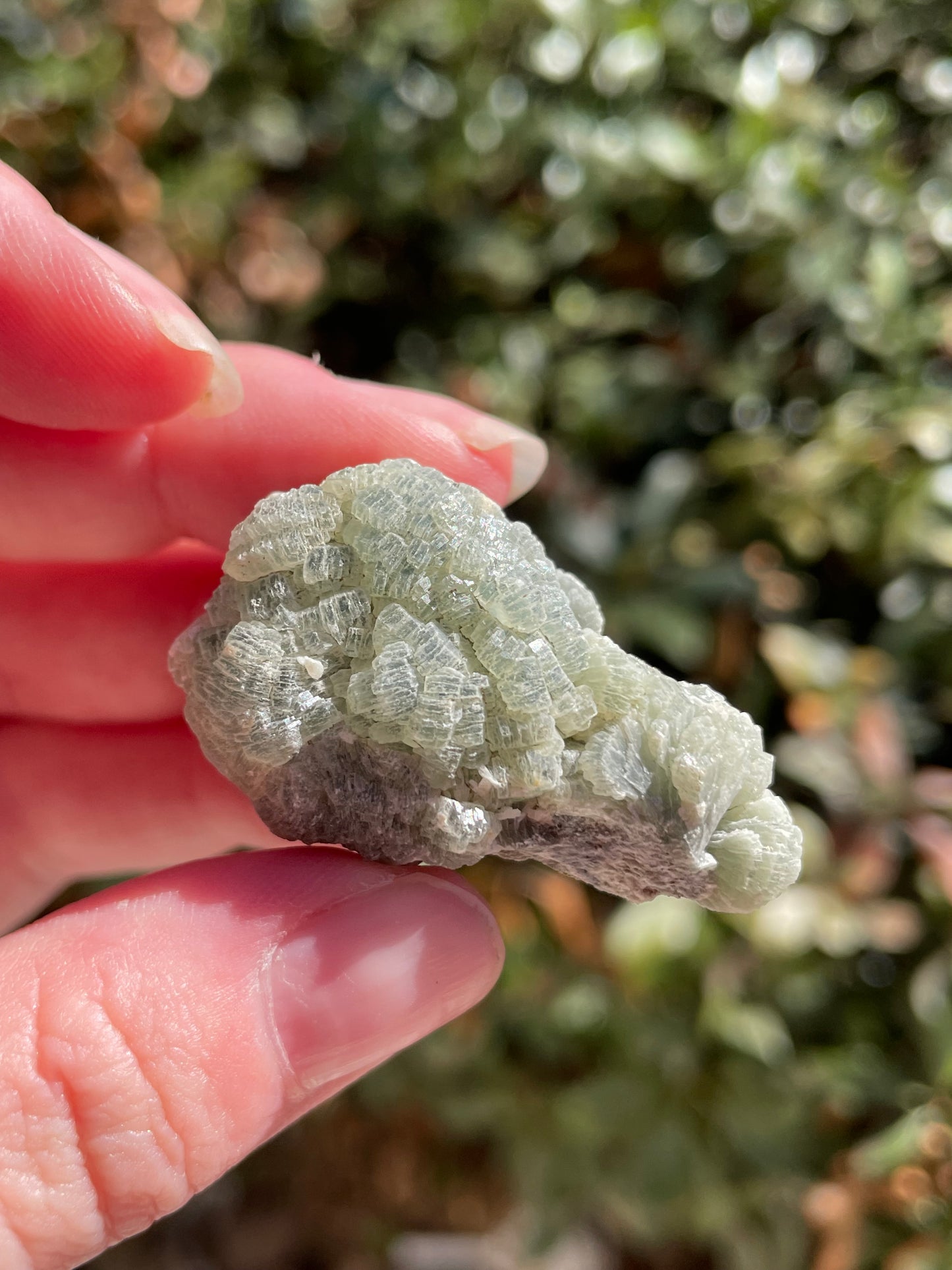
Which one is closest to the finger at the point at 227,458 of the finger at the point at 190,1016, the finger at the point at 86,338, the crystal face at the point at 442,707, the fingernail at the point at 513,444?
the fingernail at the point at 513,444

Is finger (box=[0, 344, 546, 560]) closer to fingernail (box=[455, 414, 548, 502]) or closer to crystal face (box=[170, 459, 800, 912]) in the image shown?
fingernail (box=[455, 414, 548, 502])

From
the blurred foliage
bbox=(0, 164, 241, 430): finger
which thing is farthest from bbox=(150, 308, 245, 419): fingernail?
the blurred foliage

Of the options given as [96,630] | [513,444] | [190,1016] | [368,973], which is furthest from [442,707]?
[96,630]

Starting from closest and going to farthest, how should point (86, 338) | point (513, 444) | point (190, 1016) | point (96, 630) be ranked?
point (190, 1016) → point (86, 338) → point (513, 444) → point (96, 630)

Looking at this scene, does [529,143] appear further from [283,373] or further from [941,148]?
[283,373]

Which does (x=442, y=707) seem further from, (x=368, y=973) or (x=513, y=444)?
(x=513, y=444)

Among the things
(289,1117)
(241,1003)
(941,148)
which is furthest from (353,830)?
(941,148)

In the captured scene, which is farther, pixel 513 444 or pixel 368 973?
pixel 513 444

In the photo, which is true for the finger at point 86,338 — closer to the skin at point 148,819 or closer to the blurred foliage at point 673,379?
the skin at point 148,819
